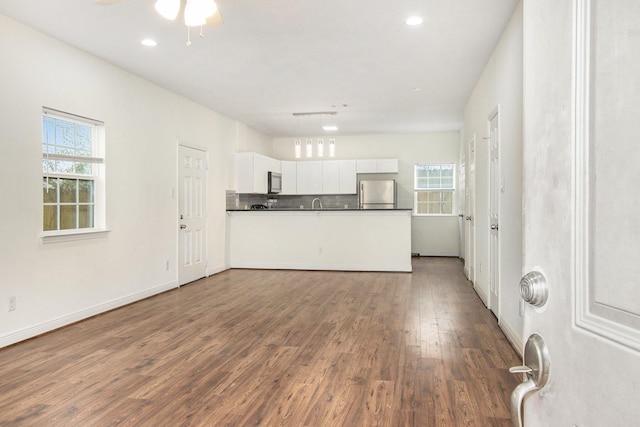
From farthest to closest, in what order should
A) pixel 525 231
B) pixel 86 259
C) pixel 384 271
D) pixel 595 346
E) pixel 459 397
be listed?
pixel 384 271 < pixel 86 259 < pixel 459 397 < pixel 525 231 < pixel 595 346

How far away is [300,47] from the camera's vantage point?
175 inches

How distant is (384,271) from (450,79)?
3.35 metres

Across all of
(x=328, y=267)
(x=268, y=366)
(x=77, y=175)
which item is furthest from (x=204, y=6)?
(x=328, y=267)

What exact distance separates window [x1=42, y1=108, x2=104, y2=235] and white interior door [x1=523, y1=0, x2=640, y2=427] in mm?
4474

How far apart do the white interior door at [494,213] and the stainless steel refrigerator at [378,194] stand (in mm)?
4808

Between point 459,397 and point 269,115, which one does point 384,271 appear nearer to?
point 269,115

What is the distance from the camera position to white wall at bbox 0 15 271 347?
3738 mm

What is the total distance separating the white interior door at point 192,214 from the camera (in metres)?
6.38

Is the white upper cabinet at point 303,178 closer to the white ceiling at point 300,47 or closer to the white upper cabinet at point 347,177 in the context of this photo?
the white upper cabinet at point 347,177

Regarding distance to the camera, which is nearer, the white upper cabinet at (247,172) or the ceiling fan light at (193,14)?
the ceiling fan light at (193,14)

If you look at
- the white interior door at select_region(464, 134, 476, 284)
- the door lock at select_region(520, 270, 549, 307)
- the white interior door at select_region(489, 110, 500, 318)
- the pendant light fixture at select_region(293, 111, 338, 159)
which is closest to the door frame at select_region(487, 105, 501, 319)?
the white interior door at select_region(489, 110, 500, 318)

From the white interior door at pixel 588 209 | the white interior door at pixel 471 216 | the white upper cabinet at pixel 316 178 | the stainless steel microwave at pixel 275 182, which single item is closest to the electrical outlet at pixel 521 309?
the white interior door at pixel 471 216

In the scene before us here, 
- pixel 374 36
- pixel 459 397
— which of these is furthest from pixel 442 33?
pixel 459 397

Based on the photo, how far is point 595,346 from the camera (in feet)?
1.73
